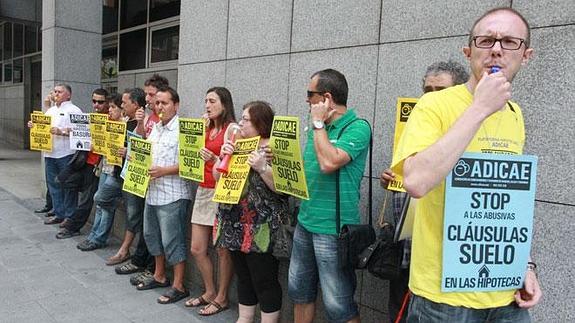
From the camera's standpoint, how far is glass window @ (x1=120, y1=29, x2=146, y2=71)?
1042cm

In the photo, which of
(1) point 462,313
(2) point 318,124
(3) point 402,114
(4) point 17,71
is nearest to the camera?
(1) point 462,313

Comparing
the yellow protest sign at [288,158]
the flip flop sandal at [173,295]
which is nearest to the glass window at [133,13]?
the flip flop sandal at [173,295]

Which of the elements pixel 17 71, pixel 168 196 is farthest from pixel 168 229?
pixel 17 71

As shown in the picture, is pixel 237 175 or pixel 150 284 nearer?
pixel 237 175

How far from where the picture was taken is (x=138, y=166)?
4.80m

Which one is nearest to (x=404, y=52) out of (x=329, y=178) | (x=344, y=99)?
(x=344, y=99)

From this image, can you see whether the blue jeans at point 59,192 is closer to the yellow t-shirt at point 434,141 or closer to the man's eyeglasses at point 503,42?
the yellow t-shirt at point 434,141

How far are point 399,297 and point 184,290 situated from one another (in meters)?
2.72

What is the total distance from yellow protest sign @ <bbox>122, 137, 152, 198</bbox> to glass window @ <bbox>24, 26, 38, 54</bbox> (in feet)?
50.8

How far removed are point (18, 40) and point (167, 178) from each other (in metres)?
17.3

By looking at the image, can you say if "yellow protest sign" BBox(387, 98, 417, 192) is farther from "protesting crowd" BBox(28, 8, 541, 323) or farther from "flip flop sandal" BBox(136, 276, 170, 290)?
"flip flop sandal" BBox(136, 276, 170, 290)

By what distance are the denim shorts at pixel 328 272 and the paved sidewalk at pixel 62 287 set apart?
1.48m

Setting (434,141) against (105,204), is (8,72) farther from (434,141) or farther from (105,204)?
(434,141)

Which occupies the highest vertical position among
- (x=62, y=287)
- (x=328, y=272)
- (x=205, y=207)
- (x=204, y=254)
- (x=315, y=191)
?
(x=315, y=191)
